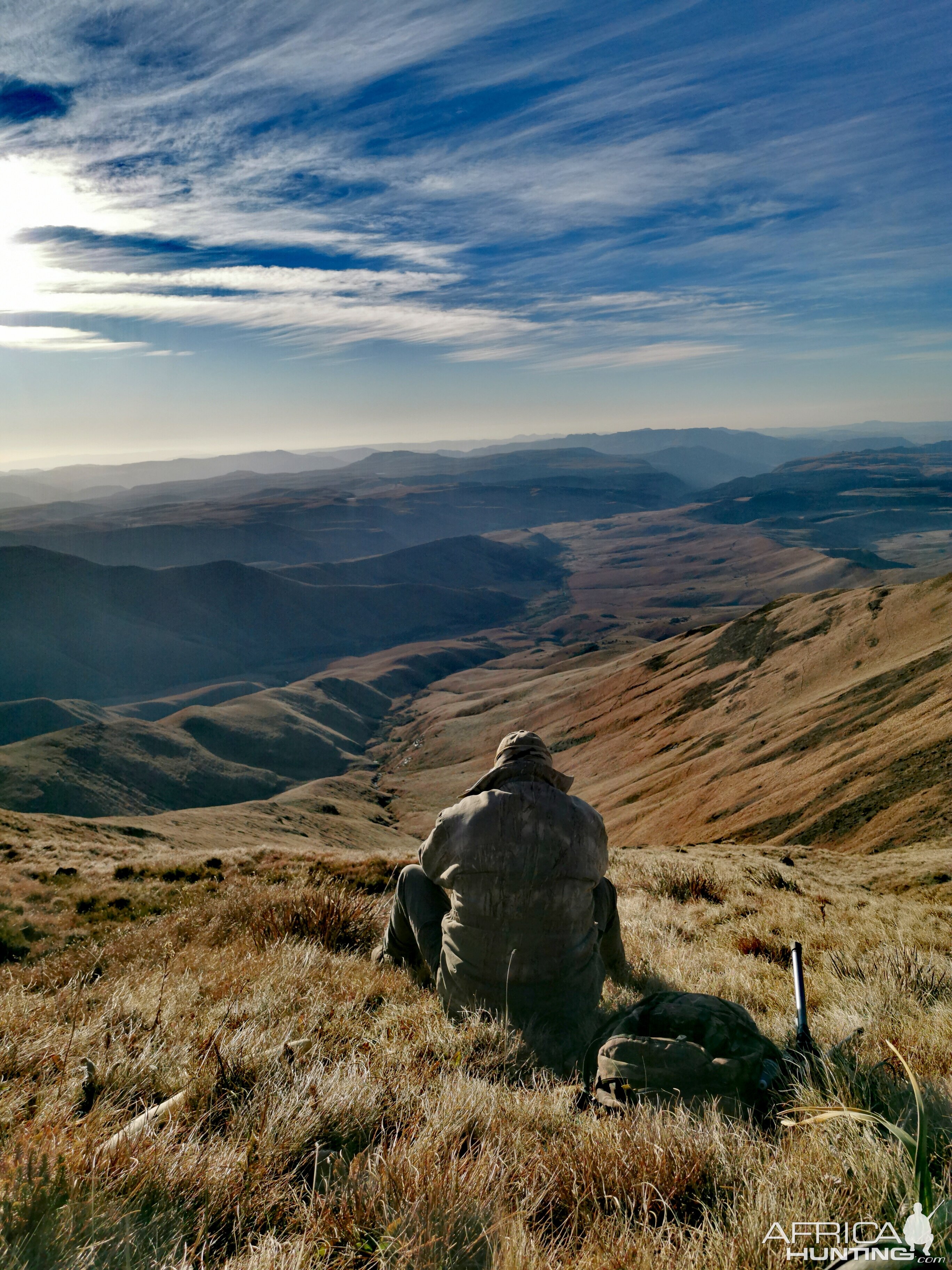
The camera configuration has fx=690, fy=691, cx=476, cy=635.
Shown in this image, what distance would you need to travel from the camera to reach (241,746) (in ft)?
376

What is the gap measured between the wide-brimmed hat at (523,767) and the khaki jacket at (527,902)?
49 millimetres

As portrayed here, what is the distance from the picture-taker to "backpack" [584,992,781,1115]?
3141mm

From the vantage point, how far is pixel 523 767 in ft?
14.3

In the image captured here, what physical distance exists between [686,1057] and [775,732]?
123 feet

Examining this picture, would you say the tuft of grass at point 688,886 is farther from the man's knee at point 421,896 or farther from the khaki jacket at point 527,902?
the khaki jacket at point 527,902

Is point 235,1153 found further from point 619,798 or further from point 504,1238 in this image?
point 619,798

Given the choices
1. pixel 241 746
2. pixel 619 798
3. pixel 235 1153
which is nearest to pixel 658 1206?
pixel 235 1153

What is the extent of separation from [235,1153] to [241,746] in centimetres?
11955

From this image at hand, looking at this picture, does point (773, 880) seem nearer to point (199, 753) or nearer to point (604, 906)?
point (604, 906)

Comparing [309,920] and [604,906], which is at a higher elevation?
[604,906]

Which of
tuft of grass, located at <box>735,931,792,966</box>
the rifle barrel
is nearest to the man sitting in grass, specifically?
the rifle barrel

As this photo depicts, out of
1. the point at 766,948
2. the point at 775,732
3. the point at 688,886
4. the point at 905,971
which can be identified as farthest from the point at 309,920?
the point at 775,732

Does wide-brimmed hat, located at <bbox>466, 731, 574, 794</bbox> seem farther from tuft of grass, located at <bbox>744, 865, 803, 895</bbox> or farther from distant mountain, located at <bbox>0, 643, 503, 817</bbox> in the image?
A: distant mountain, located at <bbox>0, 643, 503, 817</bbox>

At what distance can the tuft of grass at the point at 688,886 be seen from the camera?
9.04 m
